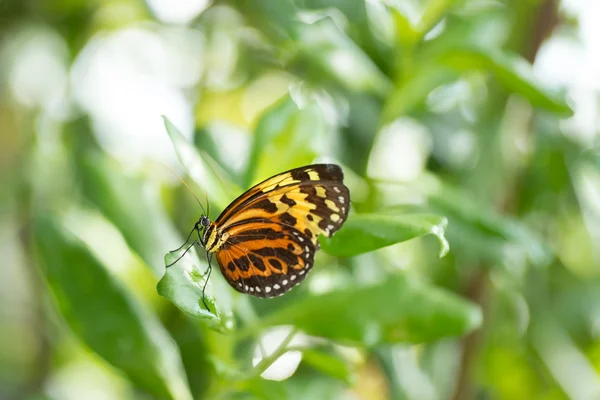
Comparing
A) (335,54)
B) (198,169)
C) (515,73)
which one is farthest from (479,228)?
(198,169)

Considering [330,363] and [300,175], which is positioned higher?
[300,175]

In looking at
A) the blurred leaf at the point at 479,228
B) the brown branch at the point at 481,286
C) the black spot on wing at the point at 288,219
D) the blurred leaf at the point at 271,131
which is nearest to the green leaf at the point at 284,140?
the blurred leaf at the point at 271,131

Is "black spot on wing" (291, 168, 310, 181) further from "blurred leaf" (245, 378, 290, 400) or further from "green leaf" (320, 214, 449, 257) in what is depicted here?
"blurred leaf" (245, 378, 290, 400)

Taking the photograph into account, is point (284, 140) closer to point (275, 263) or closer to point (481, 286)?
point (275, 263)

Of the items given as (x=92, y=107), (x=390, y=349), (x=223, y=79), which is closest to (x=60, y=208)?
(x=92, y=107)

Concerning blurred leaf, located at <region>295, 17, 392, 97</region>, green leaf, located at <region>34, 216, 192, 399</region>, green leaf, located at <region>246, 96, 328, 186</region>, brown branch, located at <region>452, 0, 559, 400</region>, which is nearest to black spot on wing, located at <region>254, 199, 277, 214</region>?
green leaf, located at <region>246, 96, 328, 186</region>

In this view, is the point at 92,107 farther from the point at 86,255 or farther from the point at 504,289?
the point at 504,289
